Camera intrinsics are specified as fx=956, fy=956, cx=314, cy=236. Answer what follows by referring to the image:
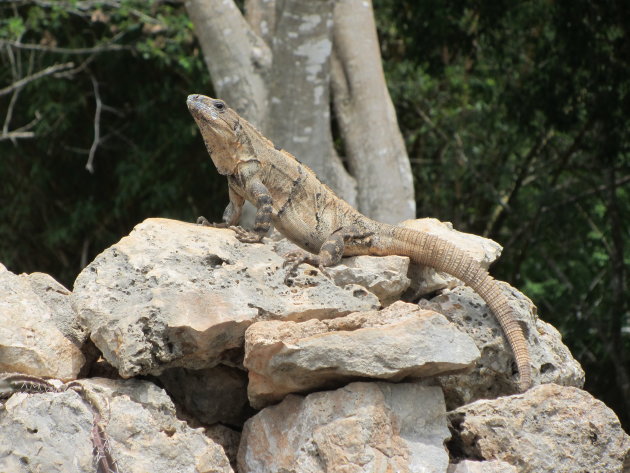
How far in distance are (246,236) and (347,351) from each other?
1.26 meters

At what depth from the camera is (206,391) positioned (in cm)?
467

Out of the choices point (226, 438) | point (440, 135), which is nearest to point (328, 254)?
point (226, 438)

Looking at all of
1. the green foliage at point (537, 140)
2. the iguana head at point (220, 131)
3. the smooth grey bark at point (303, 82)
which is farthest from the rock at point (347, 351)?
the green foliage at point (537, 140)

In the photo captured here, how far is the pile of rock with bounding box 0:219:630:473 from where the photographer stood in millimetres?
4078

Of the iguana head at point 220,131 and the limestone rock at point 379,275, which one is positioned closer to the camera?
the limestone rock at point 379,275

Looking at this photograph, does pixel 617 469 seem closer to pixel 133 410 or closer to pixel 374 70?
pixel 133 410

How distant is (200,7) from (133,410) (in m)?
5.36

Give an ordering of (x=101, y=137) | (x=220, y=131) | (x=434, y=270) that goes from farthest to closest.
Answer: (x=101, y=137), (x=220, y=131), (x=434, y=270)

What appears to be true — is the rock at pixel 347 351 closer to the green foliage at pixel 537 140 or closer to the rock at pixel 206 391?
the rock at pixel 206 391

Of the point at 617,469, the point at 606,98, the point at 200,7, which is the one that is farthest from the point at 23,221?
the point at 617,469

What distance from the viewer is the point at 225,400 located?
4703 millimetres

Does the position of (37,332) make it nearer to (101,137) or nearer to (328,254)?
(328,254)

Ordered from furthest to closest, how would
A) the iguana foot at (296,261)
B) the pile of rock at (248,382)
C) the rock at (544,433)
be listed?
the iguana foot at (296,261)
the rock at (544,433)
the pile of rock at (248,382)

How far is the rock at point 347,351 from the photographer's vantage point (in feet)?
13.7
